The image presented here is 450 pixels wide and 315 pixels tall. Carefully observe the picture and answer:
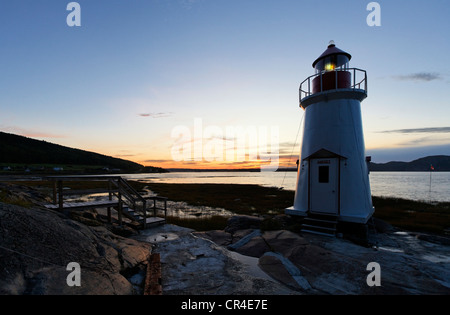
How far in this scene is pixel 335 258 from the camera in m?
6.84

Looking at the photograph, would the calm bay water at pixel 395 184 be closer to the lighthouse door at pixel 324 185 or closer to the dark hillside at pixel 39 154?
the lighthouse door at pixel 324 185

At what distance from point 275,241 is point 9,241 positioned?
26.7 ft

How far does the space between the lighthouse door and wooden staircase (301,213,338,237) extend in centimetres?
26

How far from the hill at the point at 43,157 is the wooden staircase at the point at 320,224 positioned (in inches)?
5757

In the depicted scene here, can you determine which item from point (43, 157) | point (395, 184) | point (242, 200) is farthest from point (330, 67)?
point (43, 157)

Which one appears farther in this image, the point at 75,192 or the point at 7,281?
the point at 75,192

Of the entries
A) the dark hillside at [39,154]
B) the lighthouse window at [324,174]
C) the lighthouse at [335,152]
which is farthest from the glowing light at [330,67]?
the dark hillside at [39,154]

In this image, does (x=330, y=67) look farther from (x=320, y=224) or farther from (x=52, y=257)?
(x=52, y=257)

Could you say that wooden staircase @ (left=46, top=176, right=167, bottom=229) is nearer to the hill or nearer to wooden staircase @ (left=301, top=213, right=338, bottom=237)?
wooden staircase @ (left=301, top=213, right=338, bottom=237)

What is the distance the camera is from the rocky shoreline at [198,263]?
4.29 meters

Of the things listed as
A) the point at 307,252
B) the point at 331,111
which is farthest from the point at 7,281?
the point at 331,111

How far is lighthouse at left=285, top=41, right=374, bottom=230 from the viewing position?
34.0 ft

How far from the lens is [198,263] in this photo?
7.13 m
